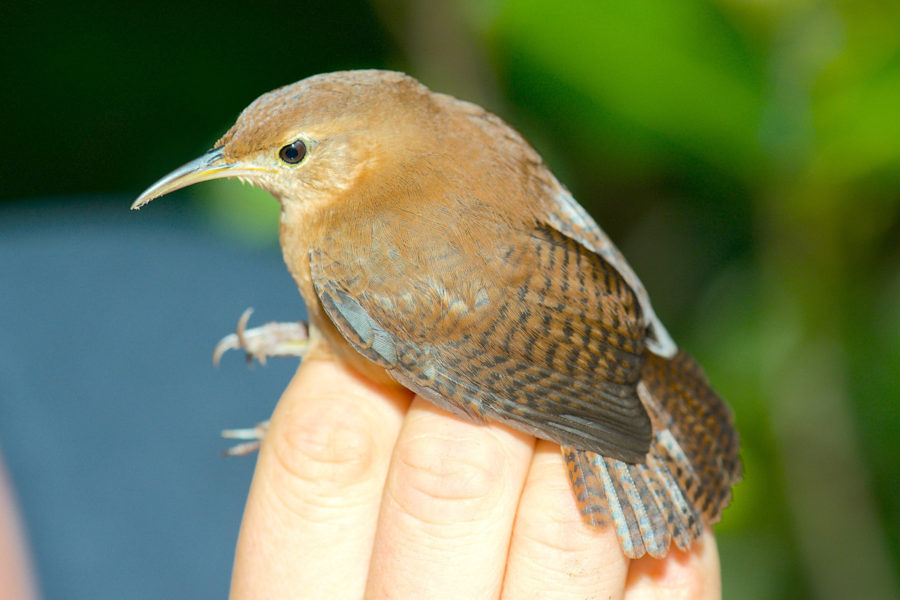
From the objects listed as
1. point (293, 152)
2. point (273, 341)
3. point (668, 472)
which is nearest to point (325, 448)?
point (273, 341)

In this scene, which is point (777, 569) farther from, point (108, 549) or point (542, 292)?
point (108, 549)

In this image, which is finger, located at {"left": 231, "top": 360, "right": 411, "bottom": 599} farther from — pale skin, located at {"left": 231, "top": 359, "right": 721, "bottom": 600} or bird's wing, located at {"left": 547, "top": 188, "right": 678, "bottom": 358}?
bird's wing, located at {"left": 547, "top": 188, "right": 678, "bottom": 358}

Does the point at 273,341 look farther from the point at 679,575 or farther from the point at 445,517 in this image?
the point at 679,575

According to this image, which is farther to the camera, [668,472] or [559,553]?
[668,472]

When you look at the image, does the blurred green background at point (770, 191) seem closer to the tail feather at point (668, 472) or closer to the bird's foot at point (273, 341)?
the tail feather at point (668, 472)

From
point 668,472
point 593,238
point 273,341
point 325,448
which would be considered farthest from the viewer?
point 273,341

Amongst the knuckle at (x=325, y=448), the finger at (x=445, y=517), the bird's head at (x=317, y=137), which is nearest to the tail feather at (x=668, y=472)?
the finger at (x=445, y=517)

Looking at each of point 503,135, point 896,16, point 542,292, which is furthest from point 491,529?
point 896,16
